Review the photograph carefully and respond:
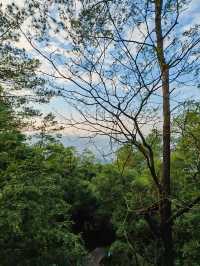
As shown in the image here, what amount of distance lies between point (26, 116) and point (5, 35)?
3003mm

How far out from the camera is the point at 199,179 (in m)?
9.80

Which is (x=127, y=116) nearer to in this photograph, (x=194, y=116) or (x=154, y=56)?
(x=154, y=56)

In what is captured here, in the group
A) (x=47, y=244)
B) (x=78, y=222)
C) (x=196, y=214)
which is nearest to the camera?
(x=47, y=244)

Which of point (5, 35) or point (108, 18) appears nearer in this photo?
point (108, 18)

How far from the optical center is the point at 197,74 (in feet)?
24.5

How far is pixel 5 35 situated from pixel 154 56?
8645mm

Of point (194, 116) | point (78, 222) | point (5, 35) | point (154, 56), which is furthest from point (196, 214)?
point (5, 35)

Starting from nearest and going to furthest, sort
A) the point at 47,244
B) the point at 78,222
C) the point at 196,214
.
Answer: the point at 47,244 → the point at 196,214 → the point at 78,222

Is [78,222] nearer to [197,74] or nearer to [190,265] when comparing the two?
[190,265]

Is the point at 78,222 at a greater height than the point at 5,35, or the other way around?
the point at 5,35

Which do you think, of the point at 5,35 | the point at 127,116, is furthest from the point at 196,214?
the point at 5,35

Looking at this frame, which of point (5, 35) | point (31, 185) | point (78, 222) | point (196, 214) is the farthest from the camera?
point (78, 222)

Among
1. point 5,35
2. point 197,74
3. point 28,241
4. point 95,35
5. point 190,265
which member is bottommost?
point 190,265

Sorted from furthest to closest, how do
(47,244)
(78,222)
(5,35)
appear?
(78,222) < (5,35) < (47,244)
